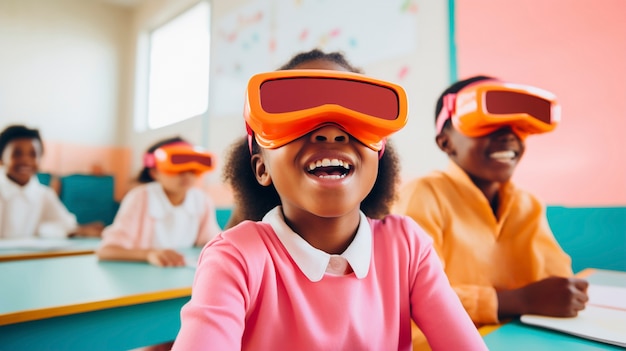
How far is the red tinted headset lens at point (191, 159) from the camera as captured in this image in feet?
4.69

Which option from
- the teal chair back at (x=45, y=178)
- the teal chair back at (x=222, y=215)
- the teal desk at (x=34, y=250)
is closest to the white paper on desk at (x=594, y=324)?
the teal desk at (x=34, y=250)

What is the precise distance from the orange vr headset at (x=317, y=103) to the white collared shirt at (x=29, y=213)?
2745 mm

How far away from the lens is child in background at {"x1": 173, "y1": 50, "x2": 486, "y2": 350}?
0.47m

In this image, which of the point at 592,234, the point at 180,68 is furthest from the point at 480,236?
the point at 180,68

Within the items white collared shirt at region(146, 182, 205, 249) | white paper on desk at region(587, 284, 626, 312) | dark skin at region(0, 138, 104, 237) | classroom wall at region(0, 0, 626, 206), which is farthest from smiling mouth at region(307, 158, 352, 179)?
dark skin at region(0, 138, 104, 237)

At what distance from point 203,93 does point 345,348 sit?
3.35 meters

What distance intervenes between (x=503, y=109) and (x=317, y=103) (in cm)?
46

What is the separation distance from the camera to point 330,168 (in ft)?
1.66

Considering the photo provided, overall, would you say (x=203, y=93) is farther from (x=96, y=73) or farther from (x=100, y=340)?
(x=100, y=340)

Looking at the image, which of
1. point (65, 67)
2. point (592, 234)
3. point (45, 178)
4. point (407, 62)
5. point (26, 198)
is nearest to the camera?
point (592, 234)

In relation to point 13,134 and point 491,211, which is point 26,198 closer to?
point 13,134

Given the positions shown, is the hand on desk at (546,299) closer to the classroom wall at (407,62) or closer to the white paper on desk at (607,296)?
the white paper on desk at (607,296)

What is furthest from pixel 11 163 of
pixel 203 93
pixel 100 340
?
pixel 100 340

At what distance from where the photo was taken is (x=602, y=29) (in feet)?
4.22
